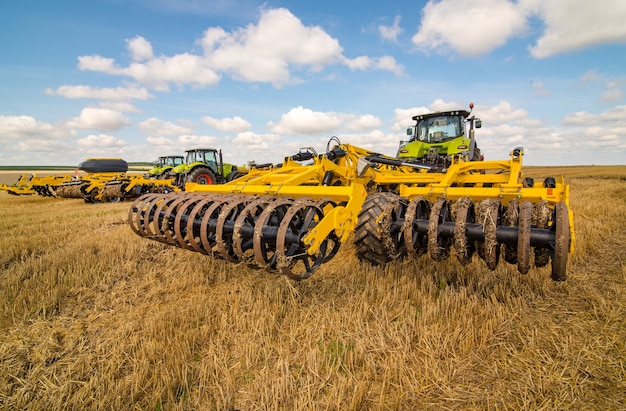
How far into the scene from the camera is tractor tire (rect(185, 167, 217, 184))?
13.6 meters

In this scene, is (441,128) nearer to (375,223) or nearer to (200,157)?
(375,223)

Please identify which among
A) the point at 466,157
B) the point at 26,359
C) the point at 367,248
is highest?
the point at 466,157

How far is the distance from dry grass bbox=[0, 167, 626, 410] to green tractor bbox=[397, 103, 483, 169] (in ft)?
13.9

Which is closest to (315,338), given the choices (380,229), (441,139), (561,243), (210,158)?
(380,229)

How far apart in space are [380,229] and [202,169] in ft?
40.0

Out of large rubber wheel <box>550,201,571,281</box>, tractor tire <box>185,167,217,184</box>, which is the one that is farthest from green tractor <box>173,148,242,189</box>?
large rubber wheel <box>550,201,571,281</box>

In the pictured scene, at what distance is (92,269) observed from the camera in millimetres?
4254

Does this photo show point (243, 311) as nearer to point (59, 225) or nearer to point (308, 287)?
point (308, 287)

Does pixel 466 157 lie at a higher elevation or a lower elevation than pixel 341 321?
higher

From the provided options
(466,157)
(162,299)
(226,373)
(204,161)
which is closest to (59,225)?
(162,299)

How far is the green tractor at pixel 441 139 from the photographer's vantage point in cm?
803

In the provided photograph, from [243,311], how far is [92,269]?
2468mm

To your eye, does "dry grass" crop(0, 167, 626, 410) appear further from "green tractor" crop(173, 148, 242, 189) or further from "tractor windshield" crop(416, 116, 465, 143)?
"green tractor" crop(173, 148, 242, 189)

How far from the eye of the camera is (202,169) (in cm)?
1412
